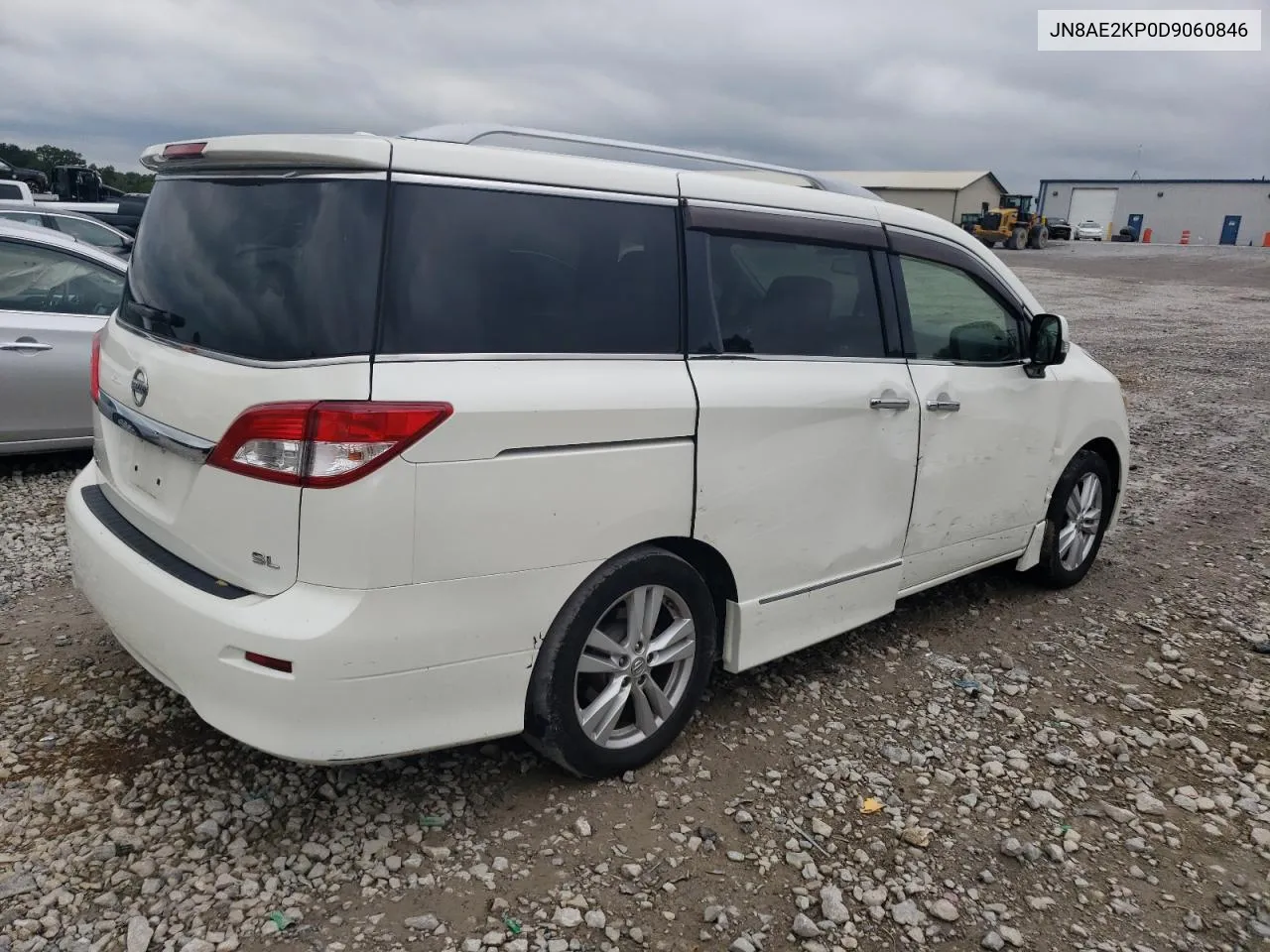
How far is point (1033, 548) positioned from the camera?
468cm

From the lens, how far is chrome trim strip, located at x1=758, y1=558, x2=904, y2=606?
3351 mm

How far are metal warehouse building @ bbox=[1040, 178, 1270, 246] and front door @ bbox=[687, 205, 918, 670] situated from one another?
7927cm

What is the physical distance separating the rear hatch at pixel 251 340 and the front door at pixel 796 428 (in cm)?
109

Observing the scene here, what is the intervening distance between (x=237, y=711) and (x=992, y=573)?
4030 millimetres

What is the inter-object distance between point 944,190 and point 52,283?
210 ft

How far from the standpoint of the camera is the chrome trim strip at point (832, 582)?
335 centimetres

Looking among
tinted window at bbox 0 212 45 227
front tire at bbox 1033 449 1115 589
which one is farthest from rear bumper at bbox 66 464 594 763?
tinted window at bbox 0 212 45 227

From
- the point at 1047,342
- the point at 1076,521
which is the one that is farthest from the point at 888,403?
the point at 1076,521

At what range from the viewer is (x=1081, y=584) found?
16.8 ft

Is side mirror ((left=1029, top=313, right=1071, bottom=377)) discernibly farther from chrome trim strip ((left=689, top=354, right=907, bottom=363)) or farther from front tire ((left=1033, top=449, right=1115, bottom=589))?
chrome trim strip ((left=689, top=354, right=907, bottom=363))

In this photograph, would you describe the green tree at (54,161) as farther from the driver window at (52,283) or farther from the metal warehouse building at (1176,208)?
the metal warehouse building at (1176,208)

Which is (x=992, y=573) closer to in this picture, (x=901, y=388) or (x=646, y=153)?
(x=901, y=388)

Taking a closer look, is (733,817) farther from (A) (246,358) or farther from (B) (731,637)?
(A) (246,358)

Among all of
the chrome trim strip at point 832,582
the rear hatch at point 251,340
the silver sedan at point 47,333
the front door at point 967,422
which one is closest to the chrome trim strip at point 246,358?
the rear hatch at point 251,340
